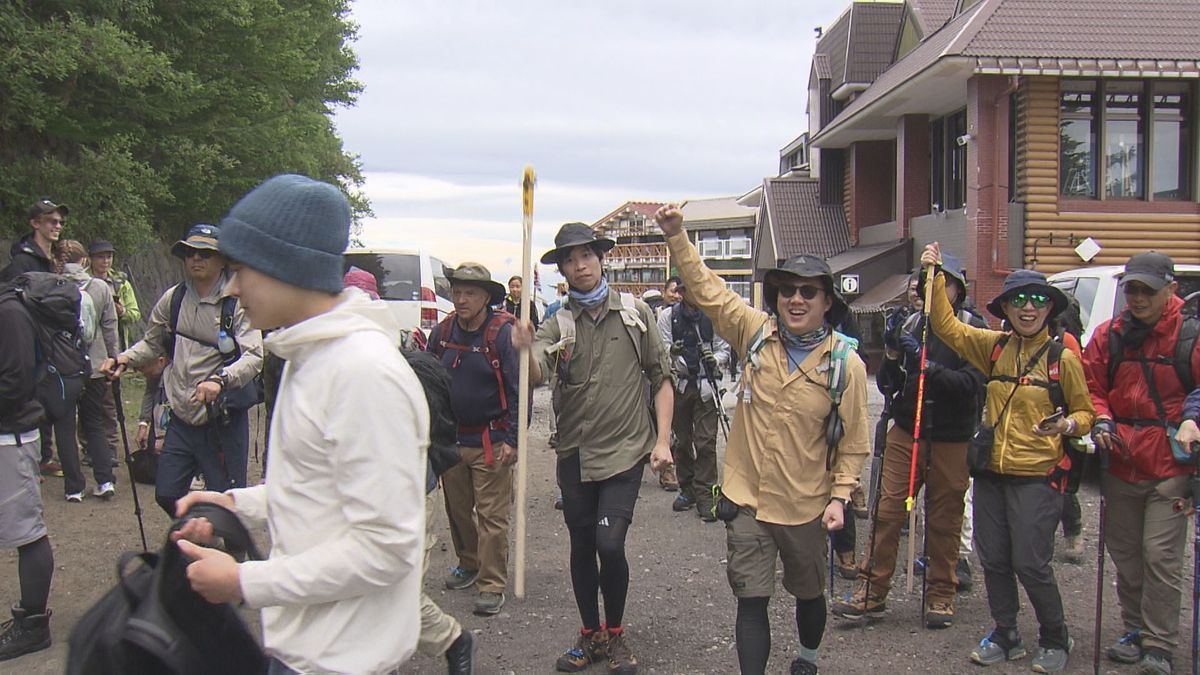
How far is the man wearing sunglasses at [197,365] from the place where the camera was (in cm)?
483

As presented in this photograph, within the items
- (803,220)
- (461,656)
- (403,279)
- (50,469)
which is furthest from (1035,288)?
(803,220)

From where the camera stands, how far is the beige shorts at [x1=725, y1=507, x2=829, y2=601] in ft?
12.7

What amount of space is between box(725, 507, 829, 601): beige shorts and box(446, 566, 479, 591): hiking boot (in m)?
2.54

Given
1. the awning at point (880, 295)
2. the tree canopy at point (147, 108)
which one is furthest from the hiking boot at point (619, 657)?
the awning at point (880, 295)

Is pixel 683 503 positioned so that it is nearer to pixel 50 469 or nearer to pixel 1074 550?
pixel 1074 550

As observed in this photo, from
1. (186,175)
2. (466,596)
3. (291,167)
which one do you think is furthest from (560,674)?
(291,167)

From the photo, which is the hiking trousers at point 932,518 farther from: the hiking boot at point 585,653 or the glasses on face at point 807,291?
the glasses on face at point 807,291

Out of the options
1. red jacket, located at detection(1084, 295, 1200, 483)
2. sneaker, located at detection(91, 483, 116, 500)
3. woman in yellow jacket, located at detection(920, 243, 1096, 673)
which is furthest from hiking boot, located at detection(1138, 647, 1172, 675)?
sneaker, located at detection(91, 483, 116, 500)

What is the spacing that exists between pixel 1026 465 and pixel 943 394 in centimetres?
84

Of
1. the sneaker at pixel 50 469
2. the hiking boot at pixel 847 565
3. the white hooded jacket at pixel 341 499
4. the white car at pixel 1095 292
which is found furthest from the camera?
the white car at pixel 1095 292

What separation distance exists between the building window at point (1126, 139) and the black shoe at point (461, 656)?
1475 cm

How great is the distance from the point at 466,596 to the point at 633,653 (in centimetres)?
139

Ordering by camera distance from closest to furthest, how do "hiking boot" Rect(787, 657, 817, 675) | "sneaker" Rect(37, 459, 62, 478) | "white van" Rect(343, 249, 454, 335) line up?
1. "hiking boot" Rect(787, 657, 817, 675)
2. "sneaker" Rect(37, 459, 62, 478)
3. "white van" Rect(343, 249, 454, 335)

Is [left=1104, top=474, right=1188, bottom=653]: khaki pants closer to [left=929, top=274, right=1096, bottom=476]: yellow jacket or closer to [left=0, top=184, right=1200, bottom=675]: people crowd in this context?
[left=0, top=184, right=1200, bottom=675]: people crowd
